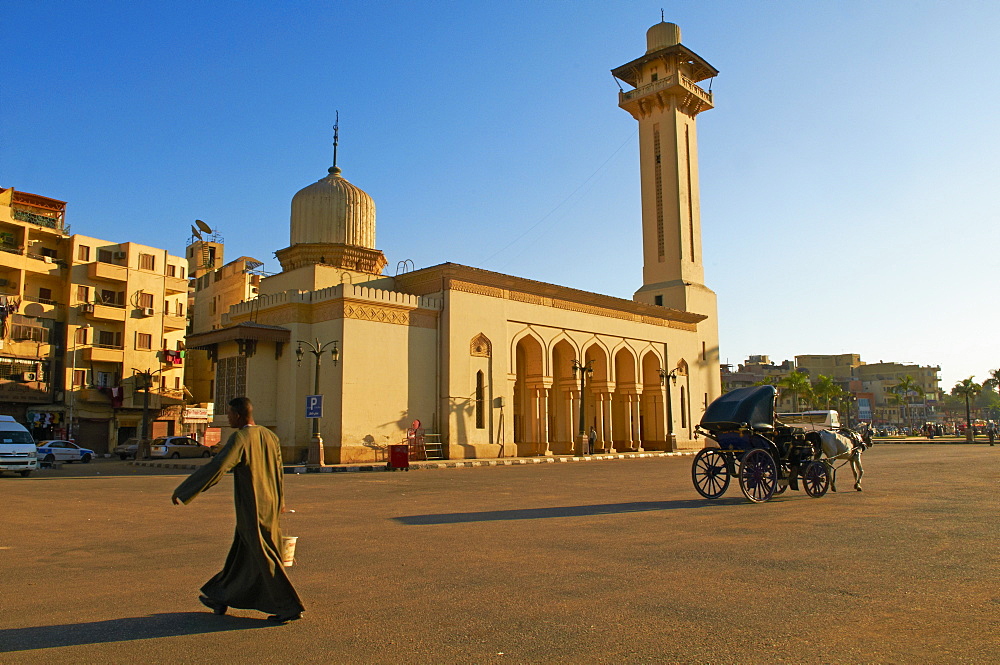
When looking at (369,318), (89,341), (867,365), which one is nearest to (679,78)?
(369,318)

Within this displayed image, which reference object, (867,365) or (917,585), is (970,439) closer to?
(917,585)

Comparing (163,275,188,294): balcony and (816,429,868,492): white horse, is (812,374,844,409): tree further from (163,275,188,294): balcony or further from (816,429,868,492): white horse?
(816,429,868,492): white horse

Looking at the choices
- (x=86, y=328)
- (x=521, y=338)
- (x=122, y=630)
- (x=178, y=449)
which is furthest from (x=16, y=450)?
(x=86, y=328)

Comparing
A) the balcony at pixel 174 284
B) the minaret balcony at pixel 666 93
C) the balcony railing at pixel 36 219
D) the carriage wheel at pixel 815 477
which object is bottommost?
the carriage wheel at pixel 815 477

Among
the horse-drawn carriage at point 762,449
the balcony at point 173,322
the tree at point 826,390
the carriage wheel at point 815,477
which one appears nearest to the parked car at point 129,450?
the balcony at point 173,322

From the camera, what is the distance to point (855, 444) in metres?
13.1

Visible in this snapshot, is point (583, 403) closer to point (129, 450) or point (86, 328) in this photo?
point (129, 450)

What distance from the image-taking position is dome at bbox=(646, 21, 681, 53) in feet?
136

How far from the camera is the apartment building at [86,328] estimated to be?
36719 mm

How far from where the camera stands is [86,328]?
39.1m

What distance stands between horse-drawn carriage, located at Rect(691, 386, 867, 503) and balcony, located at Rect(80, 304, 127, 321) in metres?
36.1

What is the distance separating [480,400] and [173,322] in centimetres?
2346

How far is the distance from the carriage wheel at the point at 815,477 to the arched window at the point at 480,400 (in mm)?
17756

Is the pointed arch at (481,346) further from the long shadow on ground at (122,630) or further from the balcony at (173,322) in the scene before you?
the long shadow on ground at (122,630)
